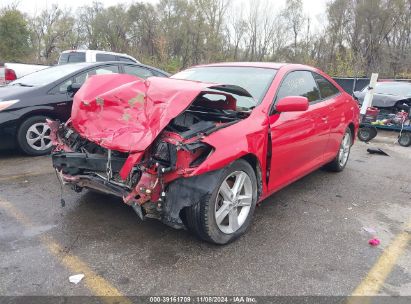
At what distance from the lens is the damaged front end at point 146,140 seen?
2732 millimetres

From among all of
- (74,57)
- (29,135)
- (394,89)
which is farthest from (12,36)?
(394,89)

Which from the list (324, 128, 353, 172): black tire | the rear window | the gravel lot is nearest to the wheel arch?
the gravel lot

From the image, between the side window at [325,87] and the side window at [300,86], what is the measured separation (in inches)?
5.7

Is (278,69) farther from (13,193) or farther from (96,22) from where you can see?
(96,22)

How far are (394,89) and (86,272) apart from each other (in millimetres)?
10990

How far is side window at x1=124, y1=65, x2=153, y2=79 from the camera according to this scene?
6672 mm

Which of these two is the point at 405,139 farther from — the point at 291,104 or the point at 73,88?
the point at 73,88

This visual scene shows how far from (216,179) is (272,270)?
0.82 meters

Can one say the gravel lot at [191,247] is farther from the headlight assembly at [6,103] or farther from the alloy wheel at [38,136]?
the headlight assembly at [6,103]

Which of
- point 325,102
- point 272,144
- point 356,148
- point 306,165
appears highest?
point 325,102

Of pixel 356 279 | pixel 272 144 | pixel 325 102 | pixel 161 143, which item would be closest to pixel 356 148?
pixel 325 102

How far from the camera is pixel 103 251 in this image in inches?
116

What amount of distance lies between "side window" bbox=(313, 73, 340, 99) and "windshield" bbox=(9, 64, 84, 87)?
3.85 metres

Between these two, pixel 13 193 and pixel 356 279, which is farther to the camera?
pixel 13 193
